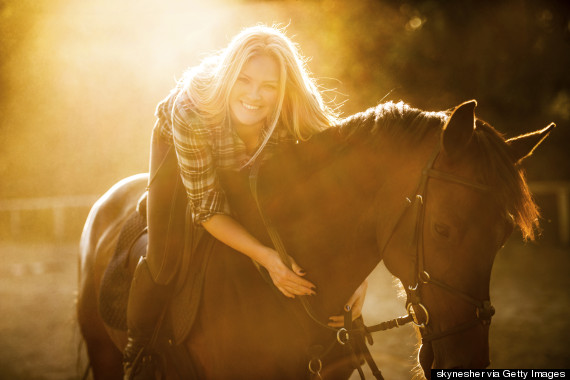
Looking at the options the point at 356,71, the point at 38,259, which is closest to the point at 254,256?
the point at 356,71

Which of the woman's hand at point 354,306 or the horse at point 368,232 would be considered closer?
the horse at point 368,232

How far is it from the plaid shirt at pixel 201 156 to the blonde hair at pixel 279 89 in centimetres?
7

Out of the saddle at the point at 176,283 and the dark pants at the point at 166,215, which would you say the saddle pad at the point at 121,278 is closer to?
the saddle at the point at 176,283

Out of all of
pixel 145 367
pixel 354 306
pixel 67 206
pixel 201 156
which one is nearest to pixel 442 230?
pixel 354 306

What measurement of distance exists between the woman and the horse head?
521 mm

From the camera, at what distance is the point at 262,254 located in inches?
76.1

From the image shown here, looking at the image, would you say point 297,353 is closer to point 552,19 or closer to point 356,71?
point 356,71

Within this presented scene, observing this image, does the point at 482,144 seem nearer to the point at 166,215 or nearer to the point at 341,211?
the point at 341,211

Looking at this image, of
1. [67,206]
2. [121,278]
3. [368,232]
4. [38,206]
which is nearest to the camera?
A: [368,232]

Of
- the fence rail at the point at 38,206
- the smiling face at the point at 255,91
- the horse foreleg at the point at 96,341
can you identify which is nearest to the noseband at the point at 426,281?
the smiling face at the point at 255,91

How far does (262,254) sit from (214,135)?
607mm

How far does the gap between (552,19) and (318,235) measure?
10052 millimetres

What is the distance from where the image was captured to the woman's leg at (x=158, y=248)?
7.22 feet

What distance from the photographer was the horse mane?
161cm
